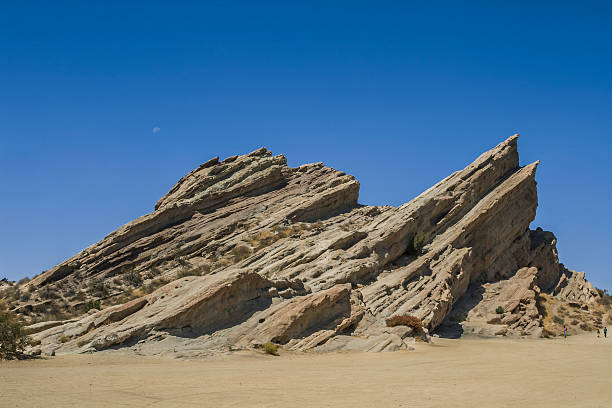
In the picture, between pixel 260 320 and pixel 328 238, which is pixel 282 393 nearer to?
pixel 260 320

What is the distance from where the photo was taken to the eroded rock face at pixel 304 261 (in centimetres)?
2556

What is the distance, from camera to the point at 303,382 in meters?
16.8

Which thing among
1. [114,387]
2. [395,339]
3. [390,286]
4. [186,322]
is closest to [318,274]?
[390,286]

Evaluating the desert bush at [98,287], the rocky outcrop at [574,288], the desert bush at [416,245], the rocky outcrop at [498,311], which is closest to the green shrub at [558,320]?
the rocky outcrop at [498,311]

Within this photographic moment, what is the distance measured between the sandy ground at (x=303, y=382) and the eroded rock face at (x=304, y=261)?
9.55 feet

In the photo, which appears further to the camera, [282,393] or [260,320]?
[260,320]

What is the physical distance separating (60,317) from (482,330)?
31.0 m

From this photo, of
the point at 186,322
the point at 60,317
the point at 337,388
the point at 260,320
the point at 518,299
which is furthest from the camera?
the point at 518,299

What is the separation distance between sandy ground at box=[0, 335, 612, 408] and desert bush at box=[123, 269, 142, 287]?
19.6 m

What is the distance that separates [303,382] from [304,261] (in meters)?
20.2

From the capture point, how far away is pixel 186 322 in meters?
24.6

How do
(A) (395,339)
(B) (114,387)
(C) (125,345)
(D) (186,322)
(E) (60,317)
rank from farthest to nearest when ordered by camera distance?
(E) (60,317)
(A) (395,339)
(D) (186,322)
(C) (125,345)
(B) (114,387)

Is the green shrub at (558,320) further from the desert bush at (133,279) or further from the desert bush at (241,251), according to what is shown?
the desert bush at (133,279)

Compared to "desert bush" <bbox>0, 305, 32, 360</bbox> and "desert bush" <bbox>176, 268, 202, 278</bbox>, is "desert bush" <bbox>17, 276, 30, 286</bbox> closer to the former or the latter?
"desert bush" <bbox>176, 268, 202, 278</bbox>
